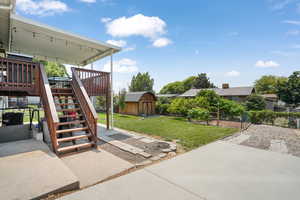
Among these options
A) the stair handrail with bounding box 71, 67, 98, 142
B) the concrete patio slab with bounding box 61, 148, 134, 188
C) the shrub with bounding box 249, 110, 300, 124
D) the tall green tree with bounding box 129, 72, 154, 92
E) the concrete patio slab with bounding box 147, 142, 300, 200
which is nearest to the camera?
the concrete patio slab with bounding box 147, 142, 300, 200

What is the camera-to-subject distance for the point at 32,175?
→ 7.70ft

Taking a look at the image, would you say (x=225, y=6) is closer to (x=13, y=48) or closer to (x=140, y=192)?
(x=140, y=192)

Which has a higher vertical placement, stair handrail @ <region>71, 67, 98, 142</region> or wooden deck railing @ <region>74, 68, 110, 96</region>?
wooden deck railing @ <region>74, 68, 110, 96</region>

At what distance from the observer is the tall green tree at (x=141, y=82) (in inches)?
1321

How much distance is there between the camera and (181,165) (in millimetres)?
3215

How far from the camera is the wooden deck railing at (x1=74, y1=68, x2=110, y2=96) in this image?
576 centimetres

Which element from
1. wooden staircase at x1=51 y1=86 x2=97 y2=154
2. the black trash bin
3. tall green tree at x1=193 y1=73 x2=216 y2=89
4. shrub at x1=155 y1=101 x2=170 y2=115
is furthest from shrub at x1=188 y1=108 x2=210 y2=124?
tall green tree at x1=193 y1=73 x2=216 y2=89

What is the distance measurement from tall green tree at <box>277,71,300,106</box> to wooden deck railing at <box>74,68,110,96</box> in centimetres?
2163

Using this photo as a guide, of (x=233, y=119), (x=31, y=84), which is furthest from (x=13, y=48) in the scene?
(x=233, y=119)

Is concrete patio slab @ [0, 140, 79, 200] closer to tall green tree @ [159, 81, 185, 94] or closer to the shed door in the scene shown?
the shed door

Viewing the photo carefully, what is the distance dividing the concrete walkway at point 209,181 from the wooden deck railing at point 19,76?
4005 millimetres

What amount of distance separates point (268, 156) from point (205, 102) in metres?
6.93

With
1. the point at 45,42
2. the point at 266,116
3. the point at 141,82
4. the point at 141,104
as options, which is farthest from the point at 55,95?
the point at 141,82

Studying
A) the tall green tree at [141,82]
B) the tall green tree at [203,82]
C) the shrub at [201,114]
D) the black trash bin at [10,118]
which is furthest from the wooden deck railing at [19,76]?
the tall green tree at [203,82]
